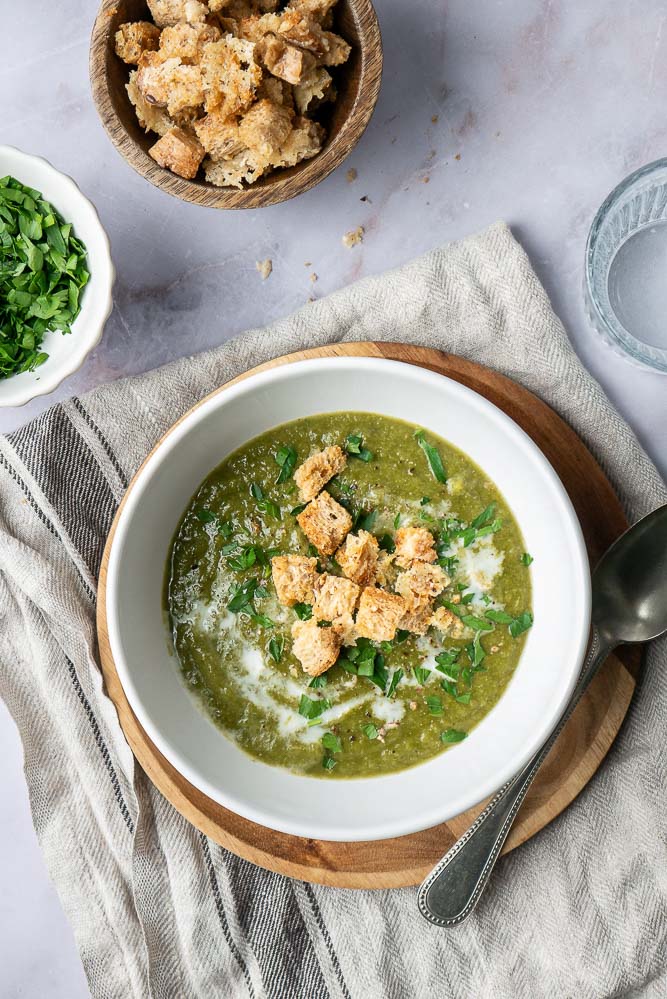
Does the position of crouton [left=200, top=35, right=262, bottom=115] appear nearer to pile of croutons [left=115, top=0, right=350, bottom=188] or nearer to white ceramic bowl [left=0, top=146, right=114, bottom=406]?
pile of croutons [left=115, top=0, right=350, bottom=188]

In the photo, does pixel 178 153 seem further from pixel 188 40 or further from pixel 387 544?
pixel 387 544

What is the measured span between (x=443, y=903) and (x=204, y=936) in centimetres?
88

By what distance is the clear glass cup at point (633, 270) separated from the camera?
121 inches

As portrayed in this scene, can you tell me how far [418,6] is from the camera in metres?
3.16

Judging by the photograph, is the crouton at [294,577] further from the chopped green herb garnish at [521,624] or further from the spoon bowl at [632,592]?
the spoon bowl at [632,592]

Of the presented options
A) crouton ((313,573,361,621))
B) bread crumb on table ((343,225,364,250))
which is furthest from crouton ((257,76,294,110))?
crouton ((313,573,361,621))

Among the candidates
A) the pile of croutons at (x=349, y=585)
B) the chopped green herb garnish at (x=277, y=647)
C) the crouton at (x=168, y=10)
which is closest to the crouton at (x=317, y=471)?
the pile of croutons at (x=349, y=585)

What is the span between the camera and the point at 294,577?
2.81m

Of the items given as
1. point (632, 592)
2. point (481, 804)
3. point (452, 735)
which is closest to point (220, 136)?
point (632, 592)

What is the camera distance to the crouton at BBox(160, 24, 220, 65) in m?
2.76

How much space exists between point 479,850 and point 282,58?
2.68m

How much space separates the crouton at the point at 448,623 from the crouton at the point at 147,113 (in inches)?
73.8

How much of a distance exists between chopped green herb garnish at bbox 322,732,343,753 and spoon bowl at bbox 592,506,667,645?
0.96 m

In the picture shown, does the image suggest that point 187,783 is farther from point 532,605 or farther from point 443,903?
point 532,605
